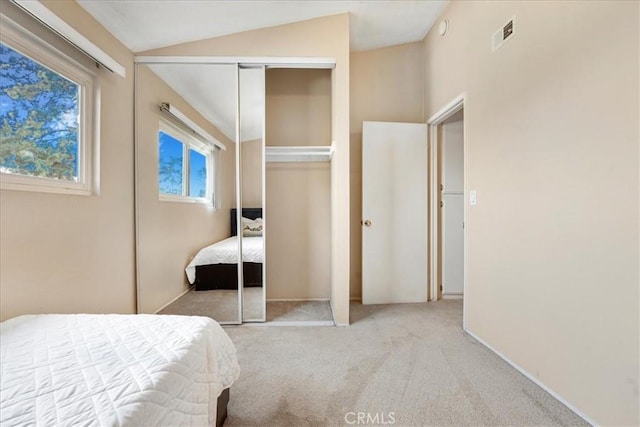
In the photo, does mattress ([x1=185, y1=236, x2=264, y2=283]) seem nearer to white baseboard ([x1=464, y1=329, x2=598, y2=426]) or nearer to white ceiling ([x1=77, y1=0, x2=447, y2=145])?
white ceiling ([x1=77, y1=0, x2=447, y2=145])

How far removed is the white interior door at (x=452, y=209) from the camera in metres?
3.25

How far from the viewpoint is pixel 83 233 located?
1.87 m

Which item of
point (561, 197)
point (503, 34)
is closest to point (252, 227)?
point (561, 197)

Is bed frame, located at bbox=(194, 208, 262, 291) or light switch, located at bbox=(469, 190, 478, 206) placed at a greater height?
light switch, located at bbox=(469, 190, 478, 206)

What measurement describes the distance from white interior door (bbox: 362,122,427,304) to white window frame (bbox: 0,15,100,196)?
7.83 ft

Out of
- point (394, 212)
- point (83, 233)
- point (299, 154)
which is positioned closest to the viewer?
point (83, 233)

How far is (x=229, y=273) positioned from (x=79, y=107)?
65.1 inches

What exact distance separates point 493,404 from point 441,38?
3153mm

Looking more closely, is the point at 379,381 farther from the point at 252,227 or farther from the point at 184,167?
→ the point at 184,167

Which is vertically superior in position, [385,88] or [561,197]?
[385,88]

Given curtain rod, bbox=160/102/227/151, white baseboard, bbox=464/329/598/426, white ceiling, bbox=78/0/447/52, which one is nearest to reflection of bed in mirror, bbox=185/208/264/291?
curtain rod, bbox=160/102/227/151

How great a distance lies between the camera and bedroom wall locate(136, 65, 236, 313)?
8.05 ft

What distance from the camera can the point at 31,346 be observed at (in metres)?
1.10


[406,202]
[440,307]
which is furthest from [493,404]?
[406,202]
